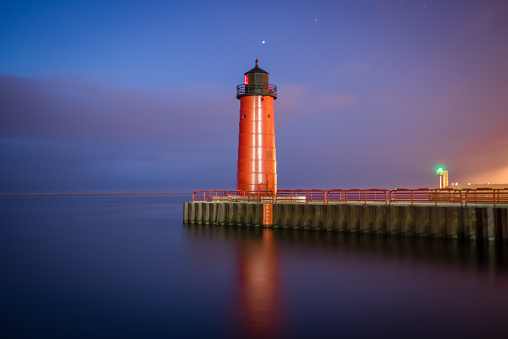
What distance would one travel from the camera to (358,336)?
9680 millimetres

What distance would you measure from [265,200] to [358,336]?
19.3 meters

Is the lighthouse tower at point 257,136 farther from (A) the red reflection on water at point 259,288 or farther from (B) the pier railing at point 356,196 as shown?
(A) the red reflection on water at point 259,288

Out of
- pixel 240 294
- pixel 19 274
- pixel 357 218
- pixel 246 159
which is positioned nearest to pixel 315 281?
pixel 240 294

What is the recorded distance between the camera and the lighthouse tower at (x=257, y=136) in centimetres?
2977

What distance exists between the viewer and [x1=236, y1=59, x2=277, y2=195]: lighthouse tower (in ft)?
97.7

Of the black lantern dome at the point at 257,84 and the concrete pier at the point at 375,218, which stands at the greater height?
the black lantern dome at the point at 257,84

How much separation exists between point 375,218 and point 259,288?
10197 millimetres

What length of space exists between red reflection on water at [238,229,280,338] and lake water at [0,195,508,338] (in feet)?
0.17

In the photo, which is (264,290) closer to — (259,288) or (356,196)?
(259,288)

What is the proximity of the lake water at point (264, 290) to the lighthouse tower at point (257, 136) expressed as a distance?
6563 mm

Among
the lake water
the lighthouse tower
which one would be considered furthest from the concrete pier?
the lighthouse tower

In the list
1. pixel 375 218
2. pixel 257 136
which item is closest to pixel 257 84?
pixel 257 136

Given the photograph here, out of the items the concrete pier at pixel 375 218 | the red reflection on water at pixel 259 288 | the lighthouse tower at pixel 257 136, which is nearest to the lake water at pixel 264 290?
the red reflection on water at pixel 259 288

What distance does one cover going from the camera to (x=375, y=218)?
22500 millimetres
